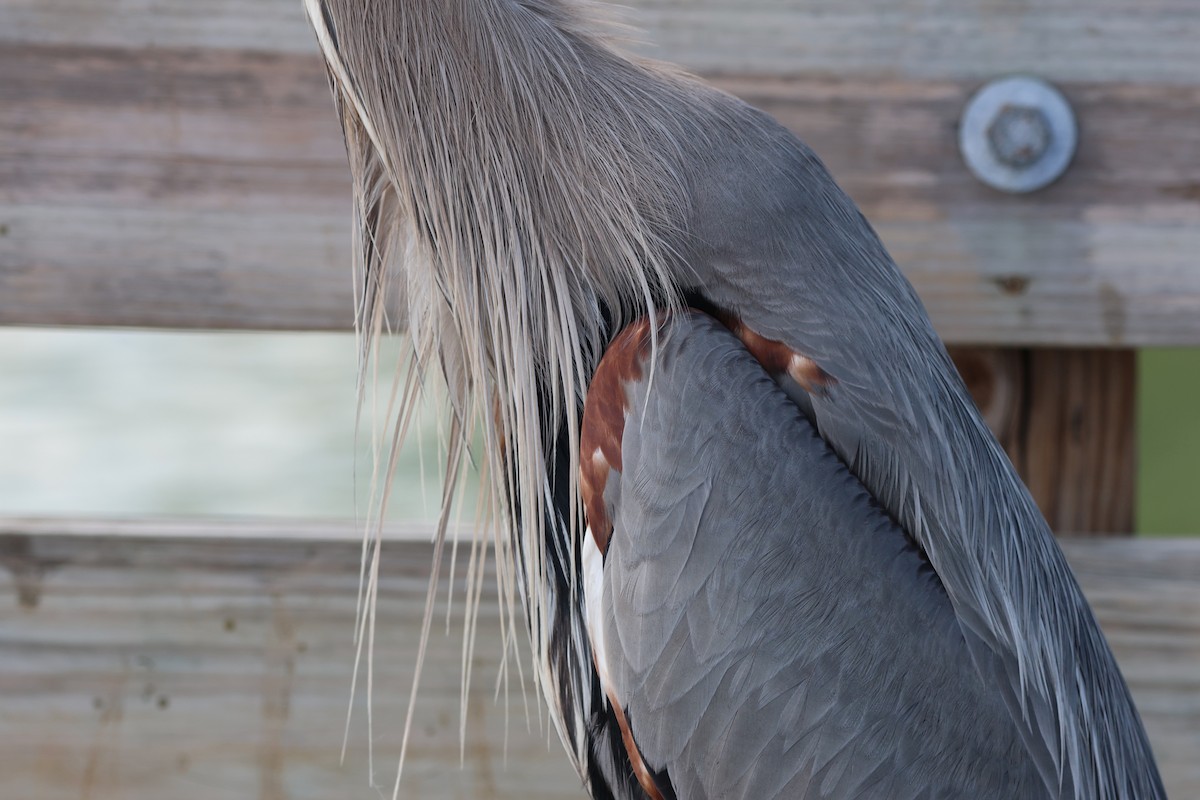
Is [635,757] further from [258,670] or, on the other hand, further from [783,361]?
[258,670]

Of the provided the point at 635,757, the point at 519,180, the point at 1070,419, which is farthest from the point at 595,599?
the point at 1070,419

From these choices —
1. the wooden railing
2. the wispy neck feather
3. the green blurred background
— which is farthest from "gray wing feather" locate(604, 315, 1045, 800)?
the green blurred background

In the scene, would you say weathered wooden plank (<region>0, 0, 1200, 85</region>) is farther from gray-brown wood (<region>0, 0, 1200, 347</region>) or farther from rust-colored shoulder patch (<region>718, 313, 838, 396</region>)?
rust-colored shoulder patch (<region>718, 313, 838, 396</region>)

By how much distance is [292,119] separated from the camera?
50.9 inches

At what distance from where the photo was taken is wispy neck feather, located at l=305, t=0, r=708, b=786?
0.97 m

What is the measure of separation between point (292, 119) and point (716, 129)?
21.9 inches

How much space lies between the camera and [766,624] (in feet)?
3.00

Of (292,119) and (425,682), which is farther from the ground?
(292,119)

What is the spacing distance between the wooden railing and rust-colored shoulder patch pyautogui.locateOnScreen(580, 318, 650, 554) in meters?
0.44

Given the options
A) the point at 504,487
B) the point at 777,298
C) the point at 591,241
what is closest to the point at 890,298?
A: the point at 777,298

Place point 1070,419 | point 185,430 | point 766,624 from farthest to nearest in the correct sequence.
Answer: point 185,430 → point 1070,419 → point 766,624

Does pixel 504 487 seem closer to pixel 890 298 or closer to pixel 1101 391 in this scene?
pixel 890 298

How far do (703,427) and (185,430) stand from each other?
2.91m

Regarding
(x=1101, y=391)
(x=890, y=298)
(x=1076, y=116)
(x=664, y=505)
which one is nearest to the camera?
(x=664, y=505)
